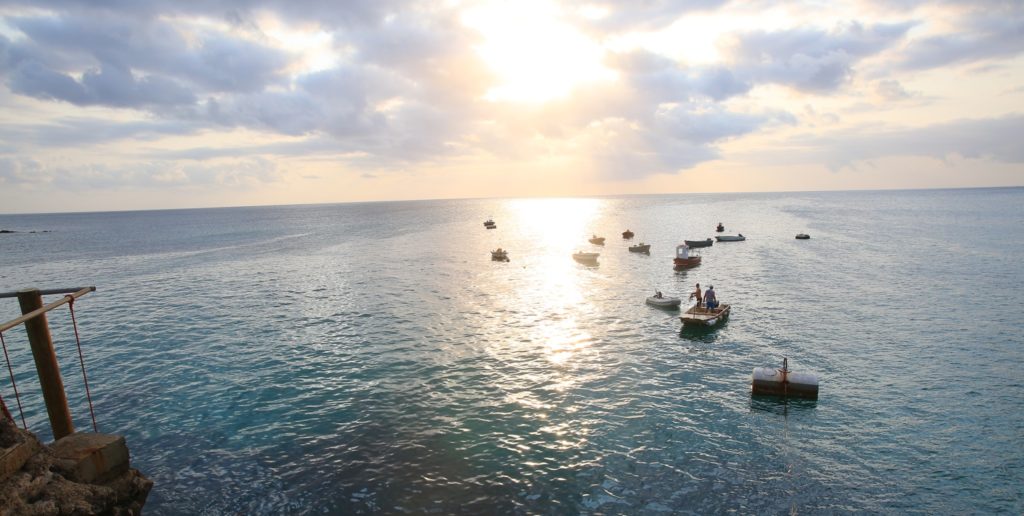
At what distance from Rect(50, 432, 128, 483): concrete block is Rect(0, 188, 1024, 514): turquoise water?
23.1 feet

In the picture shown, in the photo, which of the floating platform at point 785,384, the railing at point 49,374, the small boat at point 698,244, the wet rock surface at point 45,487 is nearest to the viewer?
the wet rock surface at point 45,487

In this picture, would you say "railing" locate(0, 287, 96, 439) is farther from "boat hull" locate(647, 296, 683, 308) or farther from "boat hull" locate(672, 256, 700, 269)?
"boat hull" locate(672, 256, 700, 269)

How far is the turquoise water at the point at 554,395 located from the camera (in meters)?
21.6

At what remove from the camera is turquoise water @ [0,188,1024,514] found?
21641 millimetres

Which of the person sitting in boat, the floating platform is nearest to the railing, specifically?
the floating platform

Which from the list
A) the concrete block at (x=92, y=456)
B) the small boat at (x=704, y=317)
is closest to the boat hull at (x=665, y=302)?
the small boat at (x=704, y=317)

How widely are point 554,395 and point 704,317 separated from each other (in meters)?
20.4

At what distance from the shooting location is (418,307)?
56.7 metres

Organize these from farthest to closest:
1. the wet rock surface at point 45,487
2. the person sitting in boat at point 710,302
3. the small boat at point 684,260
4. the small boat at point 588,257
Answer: the small boat at point 588,257, the small boat at point 684,260, the person sitting in boat at point 710,302, the wet rock surface at point 45,487

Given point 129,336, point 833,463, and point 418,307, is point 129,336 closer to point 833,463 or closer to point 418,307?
point 418,307

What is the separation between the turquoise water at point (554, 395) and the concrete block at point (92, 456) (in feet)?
23.1

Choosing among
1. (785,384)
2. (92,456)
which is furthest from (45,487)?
(785,384)

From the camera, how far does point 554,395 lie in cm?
3158

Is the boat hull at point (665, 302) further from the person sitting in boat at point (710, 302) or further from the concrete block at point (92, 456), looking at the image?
the concrete block at point (92, 456)
